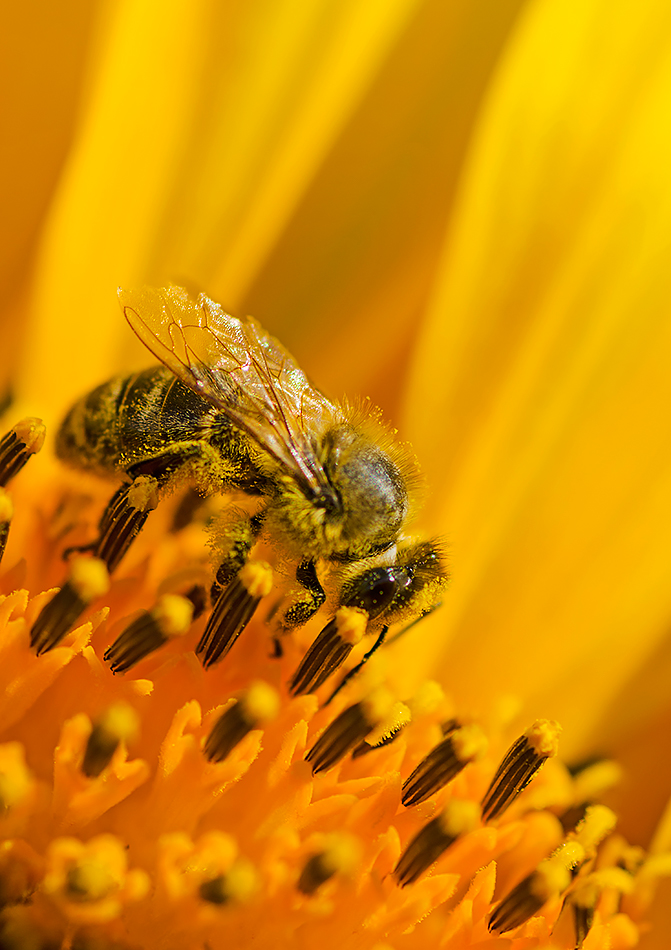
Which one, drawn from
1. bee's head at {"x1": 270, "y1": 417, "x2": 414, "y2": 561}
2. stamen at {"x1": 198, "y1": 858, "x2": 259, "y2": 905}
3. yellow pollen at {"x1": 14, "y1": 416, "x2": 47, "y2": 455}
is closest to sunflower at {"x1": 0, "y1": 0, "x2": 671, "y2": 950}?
yellow pollen at {"x1": 14, "y1": 416, "x2": 47, "y2": 455}

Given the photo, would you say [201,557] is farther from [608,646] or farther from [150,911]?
[608,646]

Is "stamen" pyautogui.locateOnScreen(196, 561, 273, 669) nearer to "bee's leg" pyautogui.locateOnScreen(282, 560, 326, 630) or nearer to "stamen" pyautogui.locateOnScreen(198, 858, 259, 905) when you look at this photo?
"bee's leg" pyautogui.locateOnScreen(282, 560, 326, 630)

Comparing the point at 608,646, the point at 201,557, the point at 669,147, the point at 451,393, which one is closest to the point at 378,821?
the point at 201,557

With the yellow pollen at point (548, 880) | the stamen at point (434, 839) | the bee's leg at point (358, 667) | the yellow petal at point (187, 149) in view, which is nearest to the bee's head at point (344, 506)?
the bee's leg at point (358, 667)

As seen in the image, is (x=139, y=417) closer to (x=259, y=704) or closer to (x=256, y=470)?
(x=256, y=470)

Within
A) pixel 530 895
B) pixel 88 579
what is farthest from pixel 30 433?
pixel 530 895

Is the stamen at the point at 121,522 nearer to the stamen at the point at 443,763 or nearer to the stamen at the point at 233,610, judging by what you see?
the stamen at the point at 233,610
